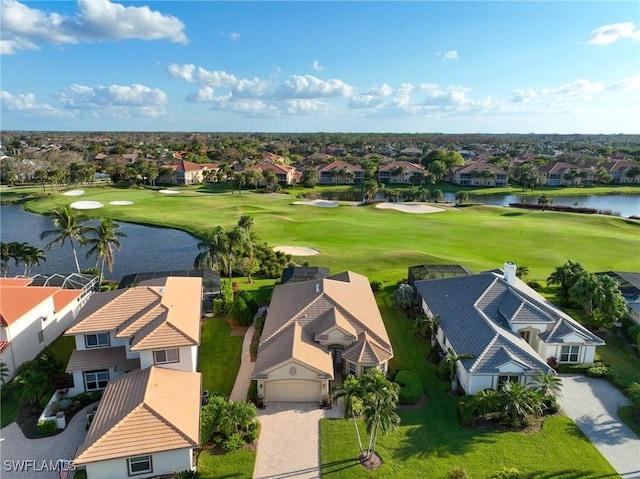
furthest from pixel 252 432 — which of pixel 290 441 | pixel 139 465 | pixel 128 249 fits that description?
pixel 128 249

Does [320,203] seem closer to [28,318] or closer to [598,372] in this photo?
[28,318]

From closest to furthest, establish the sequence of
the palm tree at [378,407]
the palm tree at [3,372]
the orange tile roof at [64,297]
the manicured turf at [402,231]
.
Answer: the palm tree at [378,407]
the palm tree at [3,372]
the orange tile roof at [64,297]
the manicured turf at [402,231]

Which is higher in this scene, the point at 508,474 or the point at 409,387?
the point at 409,387

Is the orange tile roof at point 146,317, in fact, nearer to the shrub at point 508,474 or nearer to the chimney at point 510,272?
the shrub at point 508,474

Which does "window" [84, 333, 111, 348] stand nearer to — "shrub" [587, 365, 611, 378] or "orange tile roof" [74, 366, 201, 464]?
"orange tile roof" [74, 366, 201, 464]

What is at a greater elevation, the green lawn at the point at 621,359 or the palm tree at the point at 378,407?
the palm tree at the point at 378,407

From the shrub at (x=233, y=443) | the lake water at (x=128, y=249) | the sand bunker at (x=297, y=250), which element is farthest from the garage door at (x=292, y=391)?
the lake water at (x=128, y=249)

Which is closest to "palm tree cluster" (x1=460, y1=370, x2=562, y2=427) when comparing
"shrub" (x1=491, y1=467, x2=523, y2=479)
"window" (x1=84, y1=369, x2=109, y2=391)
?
"shrub" (x1=491, y1=467, x2=523, y2=479)
